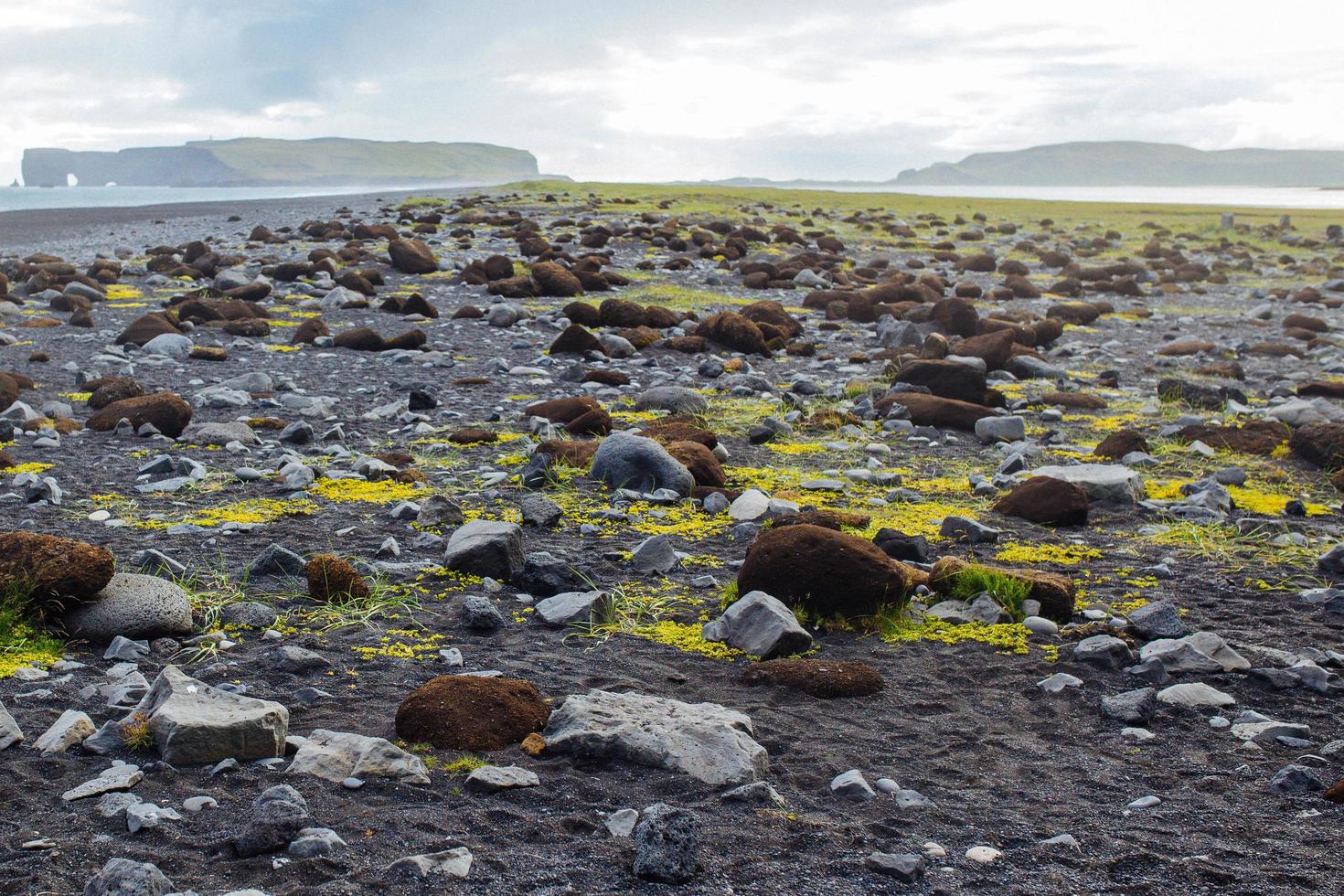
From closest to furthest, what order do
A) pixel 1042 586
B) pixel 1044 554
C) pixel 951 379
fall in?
pixel 1042 586
pixel 1044 554
pixel 951 379

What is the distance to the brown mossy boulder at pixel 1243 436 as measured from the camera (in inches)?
333

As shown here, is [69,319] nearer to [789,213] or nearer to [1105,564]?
[1105,564]

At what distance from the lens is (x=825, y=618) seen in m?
4.95

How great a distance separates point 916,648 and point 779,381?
23.2ft

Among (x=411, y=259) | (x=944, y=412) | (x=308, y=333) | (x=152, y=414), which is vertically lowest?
(x=944, y=412)

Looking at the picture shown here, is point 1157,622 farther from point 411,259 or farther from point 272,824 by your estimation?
point 411,259

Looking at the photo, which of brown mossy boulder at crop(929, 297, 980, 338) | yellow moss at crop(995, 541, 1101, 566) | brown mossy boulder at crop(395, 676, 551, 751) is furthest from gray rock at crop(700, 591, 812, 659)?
brown mossy boulder at crop(929, 297, 980, 338)

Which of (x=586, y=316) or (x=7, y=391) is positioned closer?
(x=7, y=391)

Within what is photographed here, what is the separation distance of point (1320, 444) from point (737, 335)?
22.0ft

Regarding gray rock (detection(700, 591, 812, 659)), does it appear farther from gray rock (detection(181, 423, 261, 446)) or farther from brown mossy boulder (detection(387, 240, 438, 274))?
brown mossy boulder (detection(387, 240, 438, 274))

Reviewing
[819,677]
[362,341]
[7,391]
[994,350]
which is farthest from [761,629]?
[362,341]

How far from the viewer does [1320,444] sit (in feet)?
26.2

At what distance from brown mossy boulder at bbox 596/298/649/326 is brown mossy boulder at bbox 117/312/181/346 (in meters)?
5.23

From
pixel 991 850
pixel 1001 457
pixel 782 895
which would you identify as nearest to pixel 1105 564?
pixel 1001 457
